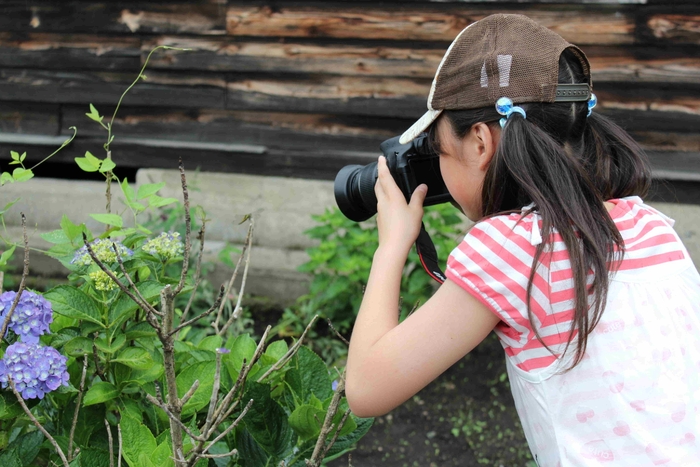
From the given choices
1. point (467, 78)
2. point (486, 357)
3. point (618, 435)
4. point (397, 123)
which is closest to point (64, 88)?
point (397, 123)

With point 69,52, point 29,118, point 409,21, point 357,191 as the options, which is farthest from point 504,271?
point 29,118

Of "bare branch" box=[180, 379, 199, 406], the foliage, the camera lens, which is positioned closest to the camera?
"bare branch" box=[180, 379, 199, 406]

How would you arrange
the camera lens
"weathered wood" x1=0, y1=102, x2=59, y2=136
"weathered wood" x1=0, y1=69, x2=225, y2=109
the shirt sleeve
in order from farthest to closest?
"weathered wood" x1=0, y1=102, x2=59, y2=136, "weathered wood" x1=0, y1=69, x2=225, y2=109, the camera lens, the shirt sleeve

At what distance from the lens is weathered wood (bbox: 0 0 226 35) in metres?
3.50

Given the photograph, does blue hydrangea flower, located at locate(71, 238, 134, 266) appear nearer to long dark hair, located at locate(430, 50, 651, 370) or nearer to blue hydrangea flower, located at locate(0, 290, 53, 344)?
blue hydrangea flower, located at locate(0, 290, 53, 344)

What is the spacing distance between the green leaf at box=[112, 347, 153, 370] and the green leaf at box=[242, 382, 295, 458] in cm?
18

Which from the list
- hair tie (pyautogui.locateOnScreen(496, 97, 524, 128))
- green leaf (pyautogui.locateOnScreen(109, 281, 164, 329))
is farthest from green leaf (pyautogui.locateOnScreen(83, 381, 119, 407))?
hair tie (pyautogui.locateOnScreen(496, 97, 524, 128))

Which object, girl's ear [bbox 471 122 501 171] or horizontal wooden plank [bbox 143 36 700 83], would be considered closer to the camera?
girl's ear [bbox 471 122 501 171]

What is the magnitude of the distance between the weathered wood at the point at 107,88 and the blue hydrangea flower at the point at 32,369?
8.60 feet

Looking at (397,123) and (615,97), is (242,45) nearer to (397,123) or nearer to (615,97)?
(397,123)

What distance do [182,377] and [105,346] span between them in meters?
0.15

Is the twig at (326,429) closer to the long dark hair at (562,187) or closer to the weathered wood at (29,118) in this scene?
the long dark hair at (562,187)

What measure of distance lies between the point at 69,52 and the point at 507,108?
126 inches

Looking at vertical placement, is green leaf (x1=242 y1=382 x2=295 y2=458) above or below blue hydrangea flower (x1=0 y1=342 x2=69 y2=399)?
below
